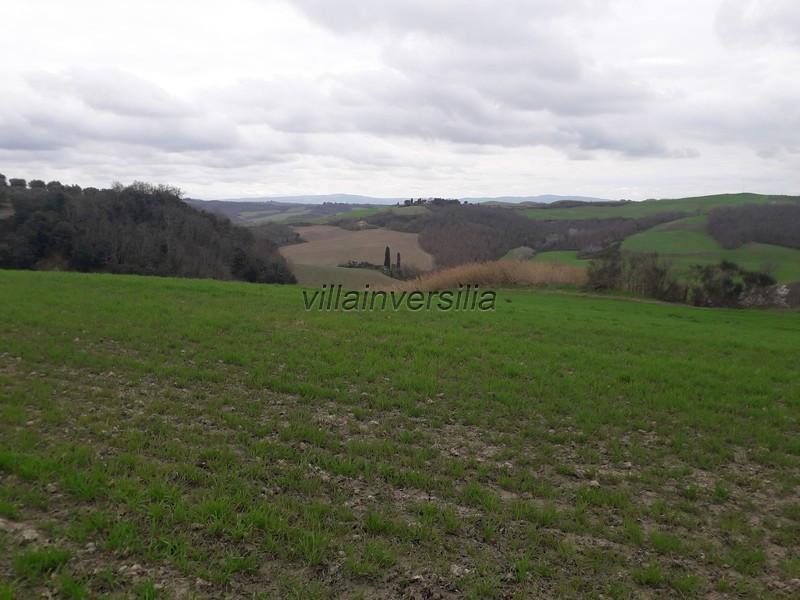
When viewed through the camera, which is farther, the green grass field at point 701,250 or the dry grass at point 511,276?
the green grass field at point 701,250

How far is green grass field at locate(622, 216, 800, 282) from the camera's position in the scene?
5506 centimetres

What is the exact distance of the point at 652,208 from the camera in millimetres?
112625

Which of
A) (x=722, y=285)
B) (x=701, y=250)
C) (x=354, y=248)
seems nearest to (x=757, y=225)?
(x=701, y=250)

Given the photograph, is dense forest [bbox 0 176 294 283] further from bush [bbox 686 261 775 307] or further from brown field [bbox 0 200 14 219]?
bush [bbox 686 261 775 307]

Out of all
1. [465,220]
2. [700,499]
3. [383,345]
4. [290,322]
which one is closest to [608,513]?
[700,499]

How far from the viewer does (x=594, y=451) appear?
23.3ft

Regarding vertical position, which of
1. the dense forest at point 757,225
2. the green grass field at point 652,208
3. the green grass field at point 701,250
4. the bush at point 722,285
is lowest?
the bush at point 722,285

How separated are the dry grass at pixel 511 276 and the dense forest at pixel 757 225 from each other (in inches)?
1689

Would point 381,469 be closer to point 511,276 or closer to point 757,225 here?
point 511,276

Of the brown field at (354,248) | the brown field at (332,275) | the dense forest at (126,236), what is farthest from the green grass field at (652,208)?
the dense forest at (126,236)

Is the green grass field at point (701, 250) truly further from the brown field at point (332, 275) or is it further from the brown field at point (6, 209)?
the brown field at point (6, 209)

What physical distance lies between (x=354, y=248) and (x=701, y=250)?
5071cm

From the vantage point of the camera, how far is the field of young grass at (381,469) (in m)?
4.42

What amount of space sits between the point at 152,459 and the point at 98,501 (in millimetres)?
931
